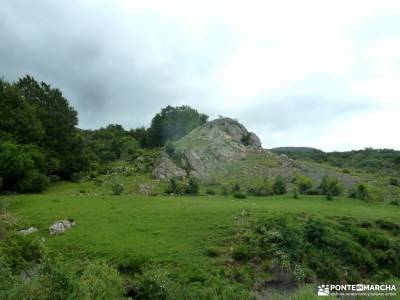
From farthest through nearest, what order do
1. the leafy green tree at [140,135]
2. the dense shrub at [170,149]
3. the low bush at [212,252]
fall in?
1. the leafy green tree at [140,135]
2. the dense shrub at [170,149]
3. the low bush at [212,252]

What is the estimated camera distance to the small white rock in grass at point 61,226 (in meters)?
24.6

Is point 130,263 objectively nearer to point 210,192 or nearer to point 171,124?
point 210,192

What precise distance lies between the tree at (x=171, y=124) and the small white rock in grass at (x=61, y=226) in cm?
4954

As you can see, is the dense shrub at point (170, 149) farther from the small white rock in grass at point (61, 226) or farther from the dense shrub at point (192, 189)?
the small white rock in grass at point (61, 226)

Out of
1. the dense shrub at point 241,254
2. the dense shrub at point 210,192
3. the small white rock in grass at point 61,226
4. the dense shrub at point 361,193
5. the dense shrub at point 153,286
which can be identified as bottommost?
the dense shrub at point 153,286

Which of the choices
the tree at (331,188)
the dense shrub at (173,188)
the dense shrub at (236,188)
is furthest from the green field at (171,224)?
the dense shrub at (173,188)

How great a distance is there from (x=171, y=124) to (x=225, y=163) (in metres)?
23.6

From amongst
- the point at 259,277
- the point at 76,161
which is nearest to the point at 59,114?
the point at 76,161

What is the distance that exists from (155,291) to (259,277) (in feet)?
21.7

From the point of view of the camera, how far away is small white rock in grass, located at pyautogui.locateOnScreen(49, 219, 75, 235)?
24.6 meters

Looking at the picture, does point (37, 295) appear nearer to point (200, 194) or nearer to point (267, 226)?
point (267, 226)

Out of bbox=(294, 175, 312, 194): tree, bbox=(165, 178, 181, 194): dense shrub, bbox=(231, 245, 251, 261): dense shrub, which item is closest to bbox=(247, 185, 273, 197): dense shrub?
bbox=(294, 175, 312, 194): tree

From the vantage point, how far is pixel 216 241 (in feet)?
76.7

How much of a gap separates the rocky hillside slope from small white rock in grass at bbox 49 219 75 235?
75.6ft
